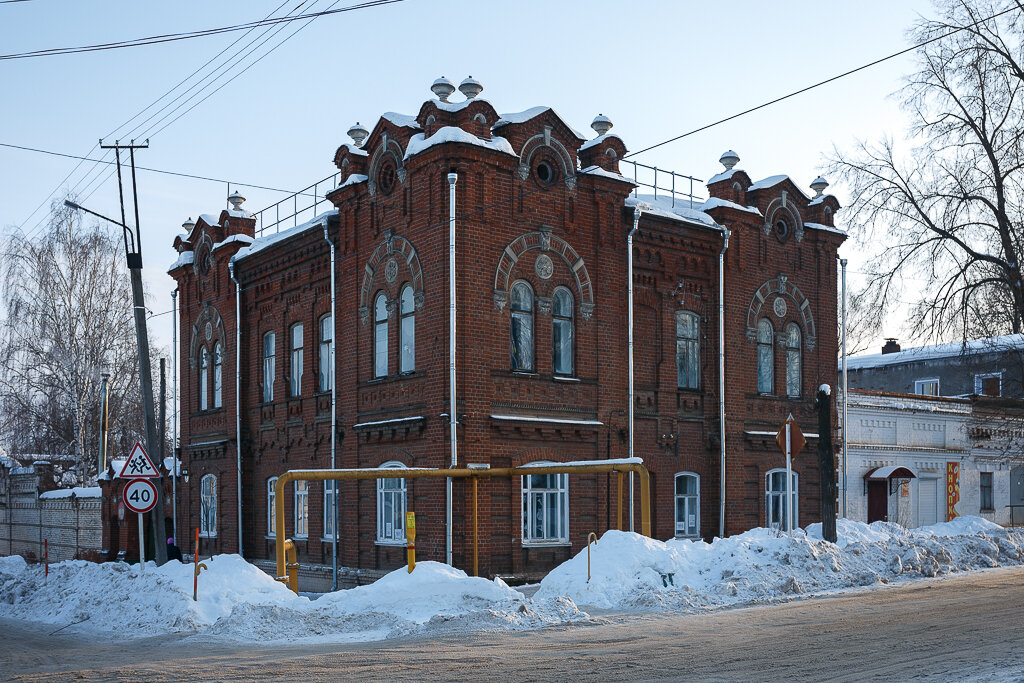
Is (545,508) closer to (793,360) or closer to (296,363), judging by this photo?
(296,363)

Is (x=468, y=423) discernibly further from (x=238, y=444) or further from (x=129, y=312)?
(x=129, y=312)

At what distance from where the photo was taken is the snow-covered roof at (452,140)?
20562 mm

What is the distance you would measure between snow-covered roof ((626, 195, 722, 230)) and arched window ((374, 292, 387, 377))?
233 inches

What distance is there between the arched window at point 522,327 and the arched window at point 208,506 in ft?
38.4

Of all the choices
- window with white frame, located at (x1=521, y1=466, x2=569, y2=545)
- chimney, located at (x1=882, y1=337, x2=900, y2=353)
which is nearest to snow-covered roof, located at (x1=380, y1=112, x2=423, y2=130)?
Result: window with white frame, located at (x1=521, y1=466, x2=569, y2=545)

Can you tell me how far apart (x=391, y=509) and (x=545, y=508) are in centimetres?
328

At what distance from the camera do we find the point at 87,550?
30.1 meters

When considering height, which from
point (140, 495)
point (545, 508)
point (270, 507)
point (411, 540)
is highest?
point (140, 495)

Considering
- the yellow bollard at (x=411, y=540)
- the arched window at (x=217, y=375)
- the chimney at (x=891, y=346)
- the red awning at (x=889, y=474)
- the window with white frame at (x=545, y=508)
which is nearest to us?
the yellow bollard at (x=411, y=540)

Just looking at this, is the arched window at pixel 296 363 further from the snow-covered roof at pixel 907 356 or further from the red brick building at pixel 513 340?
the snow-covered roof at pixel 907 356

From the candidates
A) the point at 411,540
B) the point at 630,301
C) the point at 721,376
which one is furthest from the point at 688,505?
the point at 411,540

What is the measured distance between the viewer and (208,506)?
29641 mm

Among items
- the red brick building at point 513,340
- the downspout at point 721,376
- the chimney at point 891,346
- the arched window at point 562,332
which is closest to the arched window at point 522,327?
the red brick building at point 513,340

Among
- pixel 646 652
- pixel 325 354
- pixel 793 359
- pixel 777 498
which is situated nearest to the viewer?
pixel 646 652
